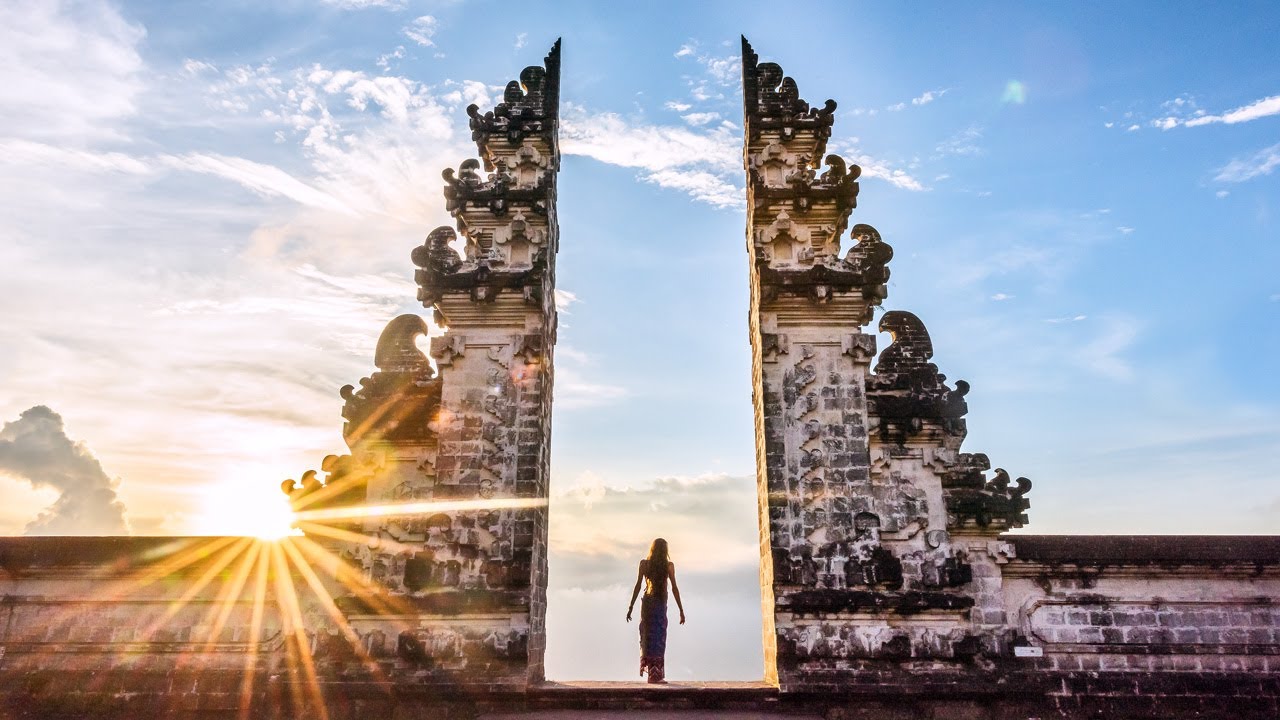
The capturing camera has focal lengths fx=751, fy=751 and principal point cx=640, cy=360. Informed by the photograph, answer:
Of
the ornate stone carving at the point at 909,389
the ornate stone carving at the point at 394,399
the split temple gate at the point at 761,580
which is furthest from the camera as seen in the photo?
the ornate stone carving at the point at 394,399

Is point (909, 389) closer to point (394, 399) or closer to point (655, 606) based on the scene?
point (655, 606)

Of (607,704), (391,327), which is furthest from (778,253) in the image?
(607,704)

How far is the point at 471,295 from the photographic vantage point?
905cm

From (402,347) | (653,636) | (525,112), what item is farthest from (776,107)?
(653,636)

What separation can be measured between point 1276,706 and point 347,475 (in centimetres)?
1008

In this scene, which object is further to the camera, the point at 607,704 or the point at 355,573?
the point at 355,573

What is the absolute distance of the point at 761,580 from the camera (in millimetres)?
8805

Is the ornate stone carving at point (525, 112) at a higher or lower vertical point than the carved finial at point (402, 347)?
higher

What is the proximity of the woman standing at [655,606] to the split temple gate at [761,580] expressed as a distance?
1.37 metres

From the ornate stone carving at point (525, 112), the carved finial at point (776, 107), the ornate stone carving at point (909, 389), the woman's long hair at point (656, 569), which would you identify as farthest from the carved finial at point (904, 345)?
the ornate stone carving at point (525, 112)

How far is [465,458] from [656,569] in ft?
9.06

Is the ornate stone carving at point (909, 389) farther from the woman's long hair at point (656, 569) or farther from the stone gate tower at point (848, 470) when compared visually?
the woman's long hair at point (656, 569)

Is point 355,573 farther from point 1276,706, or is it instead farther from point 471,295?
point 1276,706

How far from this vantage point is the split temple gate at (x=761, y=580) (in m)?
7.72
